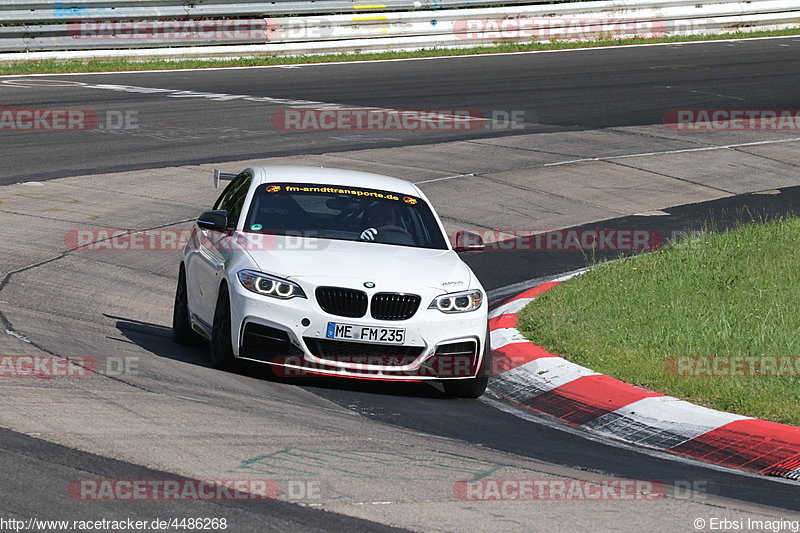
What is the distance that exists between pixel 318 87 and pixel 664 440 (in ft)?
58.2

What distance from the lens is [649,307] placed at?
10758 mm

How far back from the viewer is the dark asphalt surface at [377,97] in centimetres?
1867

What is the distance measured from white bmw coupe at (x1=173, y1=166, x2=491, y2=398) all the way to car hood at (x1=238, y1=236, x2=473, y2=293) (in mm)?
10

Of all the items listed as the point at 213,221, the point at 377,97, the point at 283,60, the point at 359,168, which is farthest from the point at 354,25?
the point at 213,221

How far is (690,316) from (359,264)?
3099mm

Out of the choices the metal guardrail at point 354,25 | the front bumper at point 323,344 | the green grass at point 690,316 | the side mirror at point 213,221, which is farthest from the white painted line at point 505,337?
the metal guardrail at point 354,25

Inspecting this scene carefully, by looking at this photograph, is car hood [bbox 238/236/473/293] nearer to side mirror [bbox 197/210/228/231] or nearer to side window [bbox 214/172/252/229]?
side mirror [bbox 197/210/228/231]

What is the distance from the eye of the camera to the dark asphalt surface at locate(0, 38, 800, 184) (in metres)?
18.7

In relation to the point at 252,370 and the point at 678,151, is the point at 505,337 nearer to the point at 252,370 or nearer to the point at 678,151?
the point at 252,370

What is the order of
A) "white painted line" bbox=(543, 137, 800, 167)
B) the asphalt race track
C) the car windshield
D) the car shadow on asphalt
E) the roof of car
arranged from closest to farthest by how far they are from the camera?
the asphalt race track < the car shadow on asphalt < the car windshield < the roof of car < "white painted line" bbox=(543, 137, 800, 167)

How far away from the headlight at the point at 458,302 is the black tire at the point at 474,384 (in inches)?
9.5

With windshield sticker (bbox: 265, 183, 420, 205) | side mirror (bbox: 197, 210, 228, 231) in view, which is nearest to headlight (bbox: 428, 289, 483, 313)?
windshield sticker (bbox: 265, 183, 420, 205)

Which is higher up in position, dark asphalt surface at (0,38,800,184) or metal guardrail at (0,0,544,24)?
metal guardrail at (0,0,544,24)

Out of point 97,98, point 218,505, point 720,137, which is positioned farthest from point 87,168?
point 218,505
